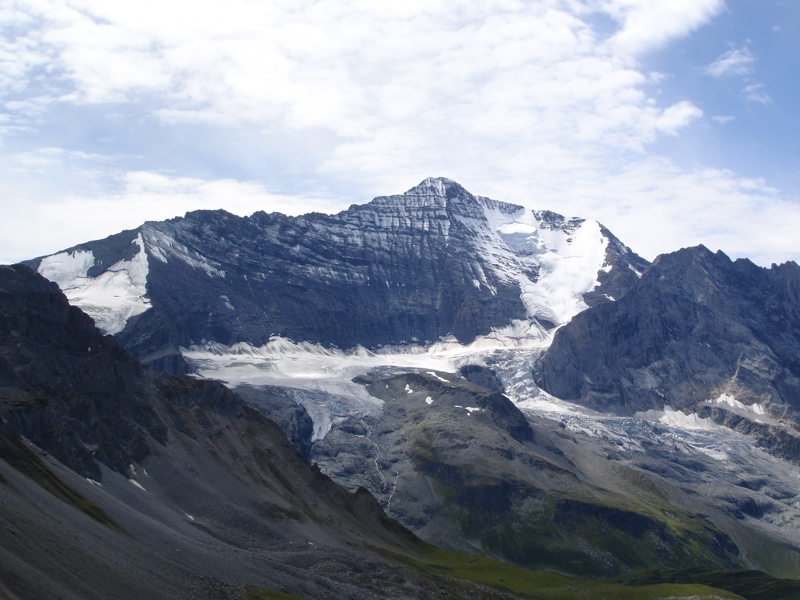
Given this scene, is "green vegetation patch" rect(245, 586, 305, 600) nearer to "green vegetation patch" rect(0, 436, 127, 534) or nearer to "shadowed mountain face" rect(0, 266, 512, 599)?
"shadowed mountain face" rect(0, 266, 512, 599)

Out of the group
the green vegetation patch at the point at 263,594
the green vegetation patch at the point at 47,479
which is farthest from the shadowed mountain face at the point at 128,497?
the green vegetation patch at the point at 263,594

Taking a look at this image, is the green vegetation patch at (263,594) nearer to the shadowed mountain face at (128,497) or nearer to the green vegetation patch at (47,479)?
the shadowed mountain face at (128,497)

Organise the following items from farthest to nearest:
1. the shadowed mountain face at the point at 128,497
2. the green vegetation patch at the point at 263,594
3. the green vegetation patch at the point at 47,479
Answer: the green vegetation patch at the point at 47,479 < the green vegetation patch at the point at 263,594 < the shadowed mountain face at the point at 128,497

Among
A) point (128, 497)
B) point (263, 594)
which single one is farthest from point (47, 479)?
point (263, 594)

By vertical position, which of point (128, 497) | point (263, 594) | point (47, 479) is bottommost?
point (263, 594)

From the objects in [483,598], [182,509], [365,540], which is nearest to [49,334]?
[182,509]

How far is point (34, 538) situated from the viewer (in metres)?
89.4

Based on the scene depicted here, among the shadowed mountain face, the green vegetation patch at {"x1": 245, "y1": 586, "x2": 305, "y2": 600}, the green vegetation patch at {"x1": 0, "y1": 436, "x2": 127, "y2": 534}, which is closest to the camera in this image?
the shadowed mountain face

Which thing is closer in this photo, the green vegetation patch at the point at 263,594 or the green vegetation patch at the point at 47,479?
the green vegetation patch at the point at 263,594

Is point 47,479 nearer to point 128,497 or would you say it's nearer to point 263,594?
point 128,497

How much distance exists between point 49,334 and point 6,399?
4402 centimetres

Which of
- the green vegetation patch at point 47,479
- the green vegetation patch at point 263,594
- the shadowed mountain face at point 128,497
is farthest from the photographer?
the green vegetation patch at point 47,479

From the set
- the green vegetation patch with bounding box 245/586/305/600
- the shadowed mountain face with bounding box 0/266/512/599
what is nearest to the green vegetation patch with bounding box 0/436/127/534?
the shadowed mountain face with bounding box 0/266/512/599

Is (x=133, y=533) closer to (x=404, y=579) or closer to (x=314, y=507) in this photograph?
(x=404, y=579)
